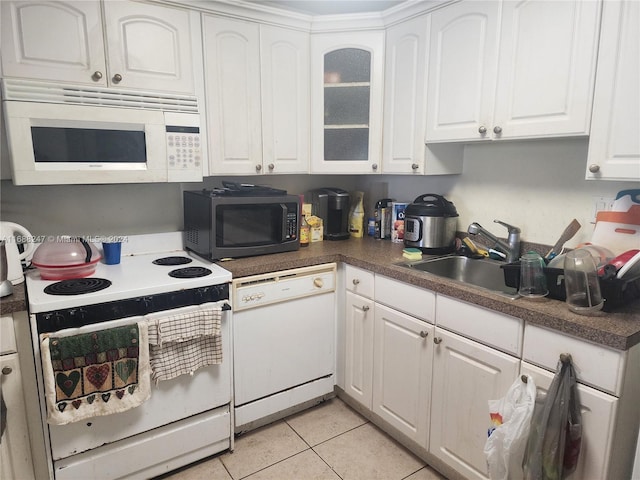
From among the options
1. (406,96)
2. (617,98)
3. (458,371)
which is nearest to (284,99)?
(406,96)

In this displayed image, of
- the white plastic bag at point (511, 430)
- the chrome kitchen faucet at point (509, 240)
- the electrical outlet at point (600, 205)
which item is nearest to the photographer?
the white plastic bag at point (511, 430)

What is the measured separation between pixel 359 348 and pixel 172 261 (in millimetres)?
1063

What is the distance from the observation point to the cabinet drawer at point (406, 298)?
176cm

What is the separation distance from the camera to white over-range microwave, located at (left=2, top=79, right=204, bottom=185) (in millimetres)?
1593

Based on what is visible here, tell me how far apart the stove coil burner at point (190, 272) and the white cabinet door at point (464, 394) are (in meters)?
1.05

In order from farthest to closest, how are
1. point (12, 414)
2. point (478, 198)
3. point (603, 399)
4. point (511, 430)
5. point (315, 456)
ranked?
point (478, 198) < point (315, 456) < point (12, 414) < point (511, 430) < point (603, 399)

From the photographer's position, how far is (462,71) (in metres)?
1.90

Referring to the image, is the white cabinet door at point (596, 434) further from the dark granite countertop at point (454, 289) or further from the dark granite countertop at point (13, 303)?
the dark granite countertop at point (13, 303)

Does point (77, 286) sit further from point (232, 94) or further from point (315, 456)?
point (315, 456)

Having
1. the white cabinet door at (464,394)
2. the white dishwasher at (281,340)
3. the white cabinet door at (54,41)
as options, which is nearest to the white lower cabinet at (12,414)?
the white dishwasher at (281,340)

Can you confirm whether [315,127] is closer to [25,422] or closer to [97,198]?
[97,198]

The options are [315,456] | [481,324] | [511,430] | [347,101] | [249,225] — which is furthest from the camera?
[347,101]

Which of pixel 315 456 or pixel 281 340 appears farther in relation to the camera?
pixel 281 340

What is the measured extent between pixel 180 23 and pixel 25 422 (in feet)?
5.81
